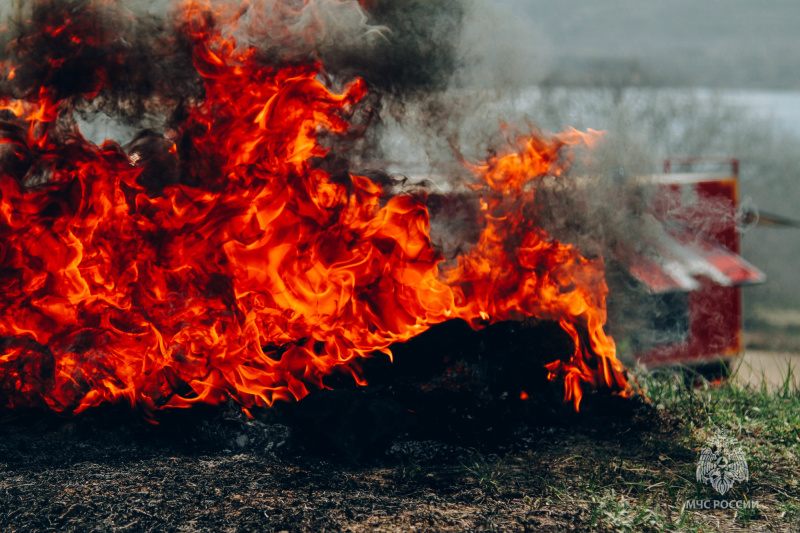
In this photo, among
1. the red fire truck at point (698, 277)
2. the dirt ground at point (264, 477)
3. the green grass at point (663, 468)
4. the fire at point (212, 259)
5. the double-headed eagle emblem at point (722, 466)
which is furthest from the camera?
the red fire truck at point (698, 277)

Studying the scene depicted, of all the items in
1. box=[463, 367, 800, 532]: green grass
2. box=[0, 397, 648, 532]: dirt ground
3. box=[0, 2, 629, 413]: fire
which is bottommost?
box=[463, 367, 800, 532]: green grass

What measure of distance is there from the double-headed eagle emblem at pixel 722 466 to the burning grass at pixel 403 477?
63 mm

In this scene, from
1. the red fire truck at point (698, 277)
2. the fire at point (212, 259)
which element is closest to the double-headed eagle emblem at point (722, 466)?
the fire at point (212, 259)

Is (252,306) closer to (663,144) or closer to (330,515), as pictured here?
(330,515)

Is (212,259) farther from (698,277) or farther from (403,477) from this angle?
(698,277)

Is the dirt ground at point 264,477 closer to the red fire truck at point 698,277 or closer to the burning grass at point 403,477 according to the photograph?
the burning grass at point 403,477

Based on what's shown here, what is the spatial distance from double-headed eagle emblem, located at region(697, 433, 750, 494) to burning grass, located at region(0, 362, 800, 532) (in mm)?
63

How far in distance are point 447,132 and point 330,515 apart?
285 centimetres

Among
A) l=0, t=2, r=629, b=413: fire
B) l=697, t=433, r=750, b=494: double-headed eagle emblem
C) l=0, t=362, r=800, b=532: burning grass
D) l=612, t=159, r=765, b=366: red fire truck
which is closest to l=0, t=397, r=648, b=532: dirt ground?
l=0, t=362, r=800, b=532: burning grass

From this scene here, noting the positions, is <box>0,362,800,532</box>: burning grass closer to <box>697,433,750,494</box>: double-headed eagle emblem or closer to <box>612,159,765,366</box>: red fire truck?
<box>697,433,750,494</box>: double-headed eagle emblem

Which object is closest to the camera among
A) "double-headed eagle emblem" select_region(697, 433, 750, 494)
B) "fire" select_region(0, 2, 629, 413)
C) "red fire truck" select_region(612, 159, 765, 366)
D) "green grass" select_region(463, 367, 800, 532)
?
"green grass" select_region(463, 367, 800, 532)

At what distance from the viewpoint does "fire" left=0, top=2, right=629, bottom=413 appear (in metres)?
4.34

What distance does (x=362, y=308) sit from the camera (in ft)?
14.6

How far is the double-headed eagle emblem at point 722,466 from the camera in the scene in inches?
148
